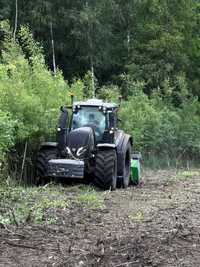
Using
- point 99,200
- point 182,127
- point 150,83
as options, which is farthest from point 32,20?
point 99,200

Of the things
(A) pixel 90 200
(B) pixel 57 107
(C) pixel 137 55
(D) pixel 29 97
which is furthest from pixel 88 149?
(C) pixel 137 55

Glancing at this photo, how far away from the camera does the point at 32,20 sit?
3597 centimetres

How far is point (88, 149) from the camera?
48.6ft

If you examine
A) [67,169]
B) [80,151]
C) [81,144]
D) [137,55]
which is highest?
[137,55]

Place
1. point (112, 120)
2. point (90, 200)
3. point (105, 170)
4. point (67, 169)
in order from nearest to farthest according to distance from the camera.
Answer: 1. point (90, 200)
2. point (67, 169)
3. point (105, 170)
4. point (112, 120)

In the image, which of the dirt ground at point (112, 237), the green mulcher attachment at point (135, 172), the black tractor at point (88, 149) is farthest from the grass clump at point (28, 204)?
the green mulcher attachment at point (135, 172)

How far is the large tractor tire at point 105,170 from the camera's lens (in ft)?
47.7

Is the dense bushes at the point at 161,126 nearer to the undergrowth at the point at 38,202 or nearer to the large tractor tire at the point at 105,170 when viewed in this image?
the large tractor tire at the point at 105,170

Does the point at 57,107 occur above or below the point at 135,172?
above

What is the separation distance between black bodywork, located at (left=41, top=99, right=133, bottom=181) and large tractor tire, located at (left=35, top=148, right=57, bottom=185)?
0.11m

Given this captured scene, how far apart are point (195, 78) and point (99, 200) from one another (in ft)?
102

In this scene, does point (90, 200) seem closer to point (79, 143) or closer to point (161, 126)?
point (79, 143)

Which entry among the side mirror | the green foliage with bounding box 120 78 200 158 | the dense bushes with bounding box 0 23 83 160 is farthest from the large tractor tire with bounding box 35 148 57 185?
the green foliage with bounding box 120 78 200 158

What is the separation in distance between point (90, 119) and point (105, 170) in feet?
6.38
